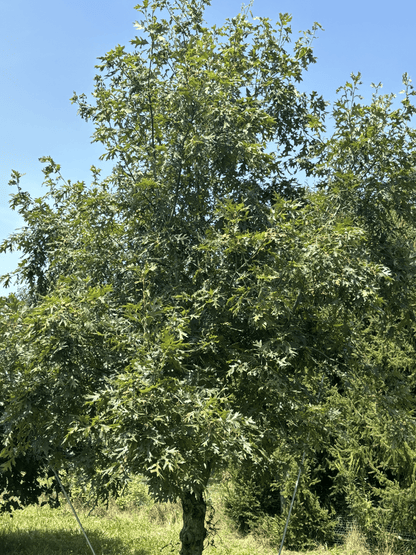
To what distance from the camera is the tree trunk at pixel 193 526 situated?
710 cm

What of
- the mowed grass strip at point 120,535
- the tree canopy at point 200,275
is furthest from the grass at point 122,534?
the tree canopy at point 200,275

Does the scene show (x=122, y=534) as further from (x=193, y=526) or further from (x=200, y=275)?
(x=200, y=275)

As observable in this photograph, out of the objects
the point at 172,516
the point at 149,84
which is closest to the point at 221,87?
the point at 149,84

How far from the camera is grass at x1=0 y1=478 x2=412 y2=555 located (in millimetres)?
11117

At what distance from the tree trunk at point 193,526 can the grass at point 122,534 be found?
274 centimetres

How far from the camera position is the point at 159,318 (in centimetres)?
568

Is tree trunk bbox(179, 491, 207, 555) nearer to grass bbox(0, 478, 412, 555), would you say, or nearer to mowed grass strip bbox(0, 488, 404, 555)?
grass bbox(0, 478, 412, 555)

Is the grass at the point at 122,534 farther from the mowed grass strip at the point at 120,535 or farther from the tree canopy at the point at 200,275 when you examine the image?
the tree canopy at the point at 200,275

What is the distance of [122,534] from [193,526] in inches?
254

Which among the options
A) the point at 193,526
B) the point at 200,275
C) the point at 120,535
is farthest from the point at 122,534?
the point at 200,275

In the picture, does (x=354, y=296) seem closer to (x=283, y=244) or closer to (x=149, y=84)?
(x=283, y=244)

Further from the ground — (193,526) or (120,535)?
(193,526)

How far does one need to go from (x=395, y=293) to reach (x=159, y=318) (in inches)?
130

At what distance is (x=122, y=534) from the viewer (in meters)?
12.7
